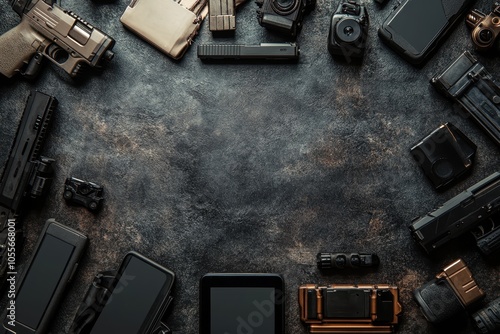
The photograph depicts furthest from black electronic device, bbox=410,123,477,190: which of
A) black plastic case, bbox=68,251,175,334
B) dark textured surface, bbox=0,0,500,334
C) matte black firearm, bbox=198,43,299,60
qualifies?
black plastic case, bbox=68,251,175,334

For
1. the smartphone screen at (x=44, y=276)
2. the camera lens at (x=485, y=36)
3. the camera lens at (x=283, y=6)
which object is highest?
the camera lens at (x=485, y=36)

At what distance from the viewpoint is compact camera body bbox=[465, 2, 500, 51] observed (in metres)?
5.50

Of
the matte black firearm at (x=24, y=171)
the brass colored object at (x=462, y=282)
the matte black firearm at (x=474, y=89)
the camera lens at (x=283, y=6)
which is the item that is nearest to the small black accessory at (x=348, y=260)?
the brass colored object at (x=462, y=282)

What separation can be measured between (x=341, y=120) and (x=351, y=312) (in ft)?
5.44

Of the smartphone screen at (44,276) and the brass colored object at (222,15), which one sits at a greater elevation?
the brass colored object at (222,15)

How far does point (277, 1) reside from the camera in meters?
5.64

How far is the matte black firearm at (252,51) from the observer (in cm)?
573

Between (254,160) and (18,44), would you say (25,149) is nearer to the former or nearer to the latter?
(18,44)

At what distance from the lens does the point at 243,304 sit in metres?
5.61

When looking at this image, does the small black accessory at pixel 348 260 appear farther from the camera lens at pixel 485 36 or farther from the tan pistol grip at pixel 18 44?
the tan pistol grip at pixel 18 44

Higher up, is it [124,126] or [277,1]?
[277,1]

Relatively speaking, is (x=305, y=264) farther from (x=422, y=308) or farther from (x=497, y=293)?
(x=497, y=293)

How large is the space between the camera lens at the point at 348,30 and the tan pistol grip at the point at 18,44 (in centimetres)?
260

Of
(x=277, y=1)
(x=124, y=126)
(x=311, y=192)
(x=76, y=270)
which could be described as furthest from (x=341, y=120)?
(x=76, y=270)
